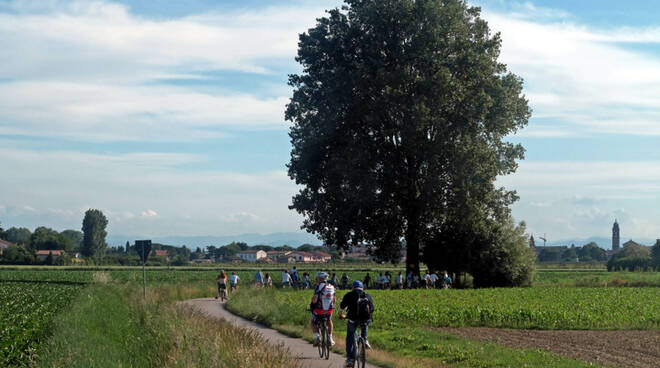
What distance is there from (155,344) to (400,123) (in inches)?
1231

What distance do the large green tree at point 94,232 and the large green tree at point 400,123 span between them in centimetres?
14800

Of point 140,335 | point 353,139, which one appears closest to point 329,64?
point 353,139

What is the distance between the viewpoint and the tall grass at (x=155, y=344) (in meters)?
12.3

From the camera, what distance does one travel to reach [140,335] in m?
18.2

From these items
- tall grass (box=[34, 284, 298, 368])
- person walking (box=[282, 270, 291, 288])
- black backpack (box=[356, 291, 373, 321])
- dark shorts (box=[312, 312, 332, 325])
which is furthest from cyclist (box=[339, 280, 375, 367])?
person walking (box=[282, 270, 291, 288])

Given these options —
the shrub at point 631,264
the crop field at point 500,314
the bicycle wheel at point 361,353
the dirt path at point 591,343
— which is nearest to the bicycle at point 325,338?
the bicycle wheel at point 361,353

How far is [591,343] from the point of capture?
22.1 meters

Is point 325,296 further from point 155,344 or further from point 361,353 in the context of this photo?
point 155,344

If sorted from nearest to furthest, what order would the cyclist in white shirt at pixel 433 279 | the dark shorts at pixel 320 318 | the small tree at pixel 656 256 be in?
1. the dark shorts at pixel 320 318
2. the cyclist in white shirt at pixel 433 279
3. the small tree at pixel 656 256

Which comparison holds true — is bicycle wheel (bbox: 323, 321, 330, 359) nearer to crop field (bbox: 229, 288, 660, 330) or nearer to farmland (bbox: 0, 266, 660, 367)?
farmland (bbox: 0, 266, 660, 367)

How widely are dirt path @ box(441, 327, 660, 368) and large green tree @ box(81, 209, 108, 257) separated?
171965mm

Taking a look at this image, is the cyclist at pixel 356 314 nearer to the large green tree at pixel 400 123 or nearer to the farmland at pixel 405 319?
the farmland at pixel 405 319

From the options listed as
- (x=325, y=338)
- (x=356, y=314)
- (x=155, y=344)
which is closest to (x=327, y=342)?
(x=325, y=338)

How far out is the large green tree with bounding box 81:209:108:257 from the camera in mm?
186625
